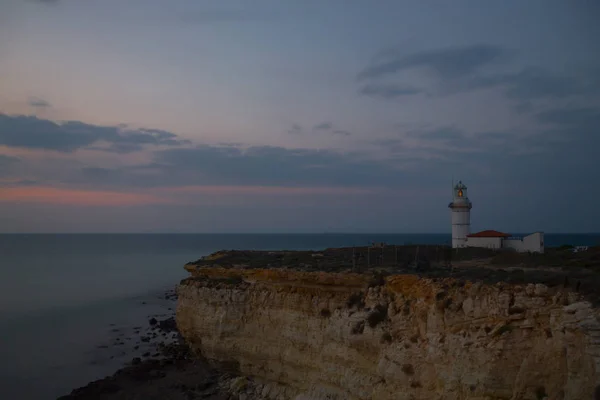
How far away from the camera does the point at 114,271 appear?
6831 cm

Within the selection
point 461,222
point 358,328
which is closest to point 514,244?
point 461,222

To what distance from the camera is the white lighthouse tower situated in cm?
2712

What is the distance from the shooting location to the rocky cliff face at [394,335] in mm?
10258

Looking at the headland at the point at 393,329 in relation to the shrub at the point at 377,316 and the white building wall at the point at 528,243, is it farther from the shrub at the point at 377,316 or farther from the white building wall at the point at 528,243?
the white building wall at the point at 528,243

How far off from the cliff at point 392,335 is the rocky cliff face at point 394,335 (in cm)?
3

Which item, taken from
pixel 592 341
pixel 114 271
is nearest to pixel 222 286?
pixel 592 341

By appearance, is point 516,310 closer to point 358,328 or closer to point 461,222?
point 358,328

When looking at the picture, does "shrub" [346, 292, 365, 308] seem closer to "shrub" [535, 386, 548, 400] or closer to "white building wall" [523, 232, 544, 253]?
"shrub" [535, 386, 548, 400]

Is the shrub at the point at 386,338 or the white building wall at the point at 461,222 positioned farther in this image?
the white building wall at the point at 461,222

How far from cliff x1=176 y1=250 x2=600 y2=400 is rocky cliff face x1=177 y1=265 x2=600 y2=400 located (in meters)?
0.03

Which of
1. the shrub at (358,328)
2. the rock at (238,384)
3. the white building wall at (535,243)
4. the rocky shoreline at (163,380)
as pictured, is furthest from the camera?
the white building wall at (535,243)

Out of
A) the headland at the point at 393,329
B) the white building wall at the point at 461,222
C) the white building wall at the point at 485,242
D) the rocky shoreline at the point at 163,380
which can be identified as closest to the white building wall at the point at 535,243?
the white building wall at the point at 485,242

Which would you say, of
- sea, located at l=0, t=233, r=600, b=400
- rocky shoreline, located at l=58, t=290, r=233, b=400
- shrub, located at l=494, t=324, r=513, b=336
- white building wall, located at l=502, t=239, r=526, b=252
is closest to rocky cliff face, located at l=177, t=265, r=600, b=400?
shrub, located at l=494, t=324, r=513, b=336

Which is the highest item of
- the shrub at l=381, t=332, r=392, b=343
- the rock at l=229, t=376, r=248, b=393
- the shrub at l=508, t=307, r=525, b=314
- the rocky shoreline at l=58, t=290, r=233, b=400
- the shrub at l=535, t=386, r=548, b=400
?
the shrub at l=508, t=307, r=525, b=314
